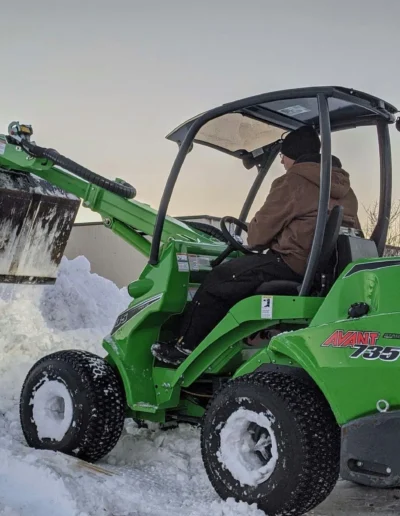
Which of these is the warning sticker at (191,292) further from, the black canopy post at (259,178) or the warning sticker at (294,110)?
the warning sticker at (294,110)

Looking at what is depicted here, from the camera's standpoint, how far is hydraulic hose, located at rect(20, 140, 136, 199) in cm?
511

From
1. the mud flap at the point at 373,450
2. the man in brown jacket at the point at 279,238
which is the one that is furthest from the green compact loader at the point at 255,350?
the man in brown jacket at the point at 279,238

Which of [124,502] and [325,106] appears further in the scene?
[325,106]

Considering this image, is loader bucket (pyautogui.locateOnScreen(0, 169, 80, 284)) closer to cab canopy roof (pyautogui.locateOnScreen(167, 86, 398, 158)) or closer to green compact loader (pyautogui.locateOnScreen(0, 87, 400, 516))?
green compact loader (pyautogui.locateOnScreen(0, 87, 400, 516))

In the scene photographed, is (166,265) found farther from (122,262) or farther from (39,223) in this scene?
(122,262)

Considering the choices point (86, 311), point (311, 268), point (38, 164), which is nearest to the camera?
point (311, 268)

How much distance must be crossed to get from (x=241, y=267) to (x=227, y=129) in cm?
105

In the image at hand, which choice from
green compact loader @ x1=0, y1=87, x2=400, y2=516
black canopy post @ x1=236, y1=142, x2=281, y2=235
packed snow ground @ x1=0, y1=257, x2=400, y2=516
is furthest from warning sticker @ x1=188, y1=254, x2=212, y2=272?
packed snow ground @ x1=0, y1=257, x2=400, y2=516

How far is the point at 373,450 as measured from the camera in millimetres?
3072

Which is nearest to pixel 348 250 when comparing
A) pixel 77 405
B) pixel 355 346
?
pixel 355 346

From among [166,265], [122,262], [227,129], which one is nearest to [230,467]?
[166,265]

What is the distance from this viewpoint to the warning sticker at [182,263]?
447cm

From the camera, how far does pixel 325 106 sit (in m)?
3.71

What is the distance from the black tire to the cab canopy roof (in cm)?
162
